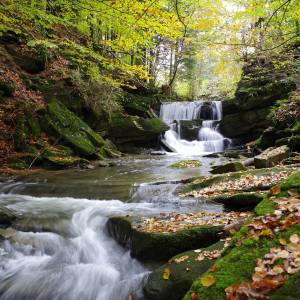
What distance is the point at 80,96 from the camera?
16641 millimetres

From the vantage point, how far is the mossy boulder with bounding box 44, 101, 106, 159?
542 inches

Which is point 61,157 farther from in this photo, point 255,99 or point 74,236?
point 255,99

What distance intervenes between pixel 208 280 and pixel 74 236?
170 inches

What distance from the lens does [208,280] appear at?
2.83 m

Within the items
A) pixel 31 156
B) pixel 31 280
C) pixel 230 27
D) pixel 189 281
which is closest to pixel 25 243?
pixel 31 280

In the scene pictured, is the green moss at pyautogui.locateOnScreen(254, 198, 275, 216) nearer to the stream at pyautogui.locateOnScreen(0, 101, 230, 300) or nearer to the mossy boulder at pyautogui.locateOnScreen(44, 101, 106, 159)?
the stream at pyautogui.locateOnScreen(0, 101, 230, 300)

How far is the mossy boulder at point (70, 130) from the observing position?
542 inches

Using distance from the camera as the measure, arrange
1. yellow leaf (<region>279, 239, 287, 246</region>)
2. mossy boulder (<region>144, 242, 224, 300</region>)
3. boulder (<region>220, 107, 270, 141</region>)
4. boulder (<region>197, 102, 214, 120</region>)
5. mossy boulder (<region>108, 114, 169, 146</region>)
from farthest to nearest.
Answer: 1. boulder (<region>197, 102, 214, 120</region>)
2. boulder (<region>220, 107, 270, 141</region>)
3. mossy boulder (<region>108, 114, 169, 146</region>)
4. mossy boulder (<region>144, 242, 224, 300</region>)
5. yellow leaf (<region>279, 239, 287, 246</region>)

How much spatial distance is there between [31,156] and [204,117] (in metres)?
13.0

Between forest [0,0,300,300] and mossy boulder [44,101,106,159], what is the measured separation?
0.06 meters

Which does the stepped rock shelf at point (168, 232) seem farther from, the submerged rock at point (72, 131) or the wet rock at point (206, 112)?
the wet rock at point (206, 112)

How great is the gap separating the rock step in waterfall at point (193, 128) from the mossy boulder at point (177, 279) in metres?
14.1

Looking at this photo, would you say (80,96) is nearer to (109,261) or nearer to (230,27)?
(230,27)

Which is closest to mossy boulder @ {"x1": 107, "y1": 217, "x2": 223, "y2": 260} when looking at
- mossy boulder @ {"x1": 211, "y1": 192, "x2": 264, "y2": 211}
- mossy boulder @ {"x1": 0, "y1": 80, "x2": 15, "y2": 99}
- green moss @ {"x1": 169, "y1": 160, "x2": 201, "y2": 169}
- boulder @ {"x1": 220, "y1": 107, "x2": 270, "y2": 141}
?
mossy boulder @ {"x1": 211, "y1": 192, "x2": 264, "y2": 211}
